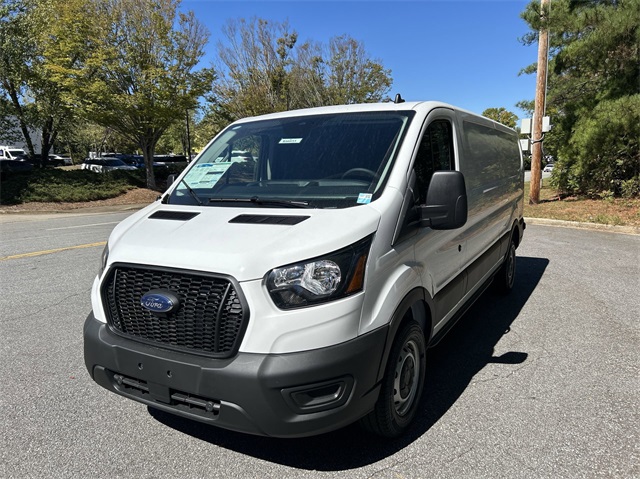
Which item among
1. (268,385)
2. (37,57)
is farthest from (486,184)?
(37,57)

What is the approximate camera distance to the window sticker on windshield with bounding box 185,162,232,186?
336 centimetres

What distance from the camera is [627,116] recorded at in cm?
1213

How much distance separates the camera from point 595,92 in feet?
47.1

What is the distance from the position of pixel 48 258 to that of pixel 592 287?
8578 millimetres

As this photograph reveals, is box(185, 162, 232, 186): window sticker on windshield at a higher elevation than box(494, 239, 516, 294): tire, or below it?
higher

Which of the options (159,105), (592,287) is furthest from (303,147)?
(159,105)

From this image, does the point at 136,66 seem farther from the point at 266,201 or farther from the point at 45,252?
the point at 266,201

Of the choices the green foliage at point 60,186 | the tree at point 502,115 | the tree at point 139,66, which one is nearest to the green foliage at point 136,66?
the tree at point 139,66

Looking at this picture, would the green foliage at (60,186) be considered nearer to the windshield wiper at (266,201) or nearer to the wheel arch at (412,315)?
the windshield wiper at (266,201)

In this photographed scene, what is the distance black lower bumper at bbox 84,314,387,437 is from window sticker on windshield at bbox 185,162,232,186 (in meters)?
1.38

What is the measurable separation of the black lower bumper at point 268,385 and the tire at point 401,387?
16cm

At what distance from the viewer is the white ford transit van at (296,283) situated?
7.08 ft

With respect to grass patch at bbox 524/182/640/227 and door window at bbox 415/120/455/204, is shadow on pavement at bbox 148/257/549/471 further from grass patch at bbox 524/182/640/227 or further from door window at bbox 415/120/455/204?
grass patch at bbox 524/182/640/227

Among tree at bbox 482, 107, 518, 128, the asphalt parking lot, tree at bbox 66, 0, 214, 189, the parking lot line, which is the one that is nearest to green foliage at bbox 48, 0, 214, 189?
tree at bbox 66, 0, 214, 189
